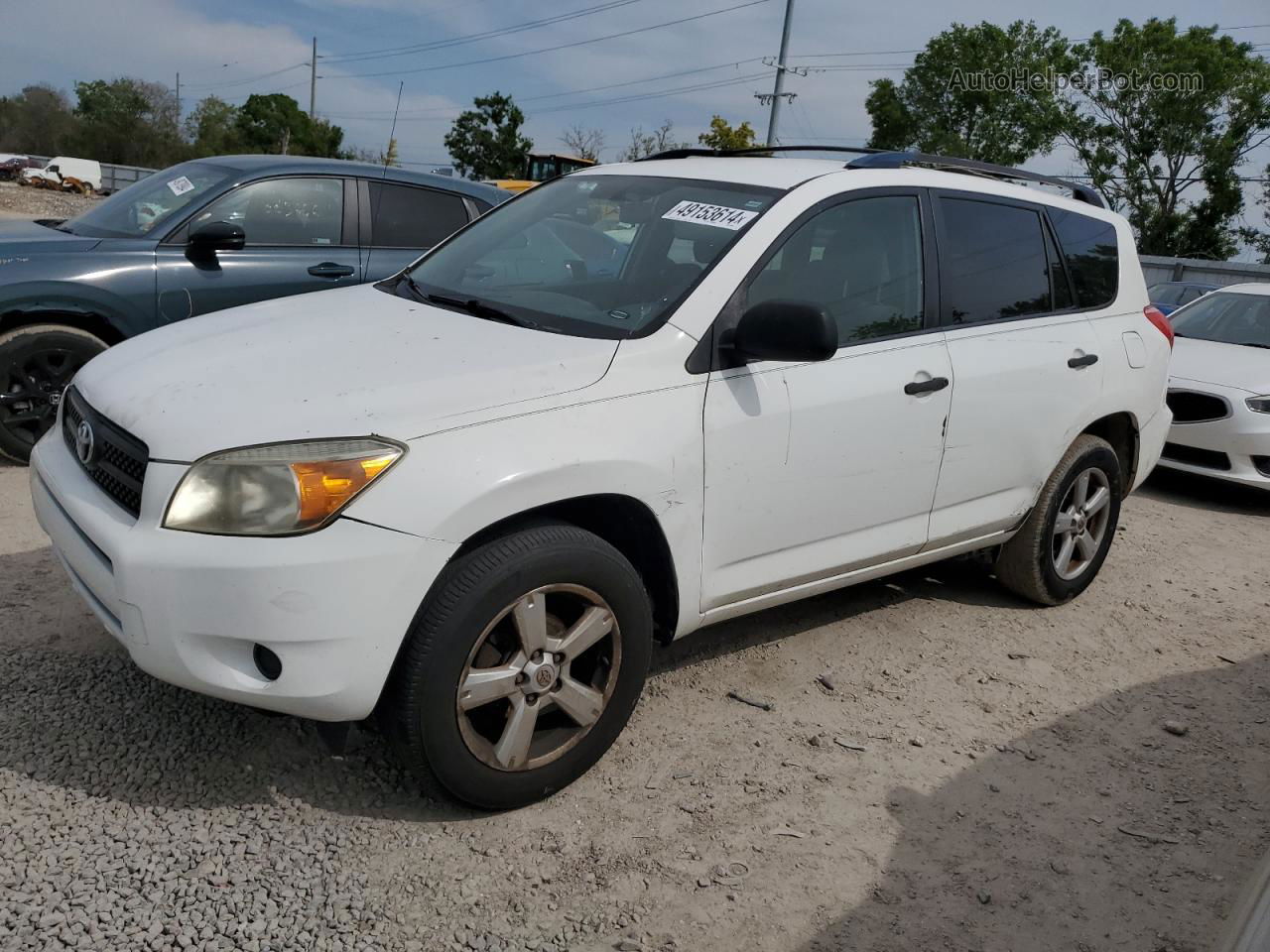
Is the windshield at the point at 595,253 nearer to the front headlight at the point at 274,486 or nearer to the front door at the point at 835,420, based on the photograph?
the front door at the point at 835,420

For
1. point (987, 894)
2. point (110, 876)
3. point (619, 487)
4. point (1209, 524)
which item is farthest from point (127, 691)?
point (1209, 524)

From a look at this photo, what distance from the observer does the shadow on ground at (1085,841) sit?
2691 millimetres

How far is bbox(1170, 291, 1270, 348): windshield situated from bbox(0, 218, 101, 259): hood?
7935mm

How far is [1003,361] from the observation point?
4074mm

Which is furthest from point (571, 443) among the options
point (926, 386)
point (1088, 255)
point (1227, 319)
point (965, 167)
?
point (1227, 319)

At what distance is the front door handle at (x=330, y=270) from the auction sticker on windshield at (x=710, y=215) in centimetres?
330

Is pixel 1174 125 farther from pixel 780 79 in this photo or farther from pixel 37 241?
pixel 37 241

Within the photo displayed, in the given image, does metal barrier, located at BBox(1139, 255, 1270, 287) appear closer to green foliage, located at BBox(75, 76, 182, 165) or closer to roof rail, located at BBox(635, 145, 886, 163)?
roof rail, located at BBox(635, 145, 886, 163)

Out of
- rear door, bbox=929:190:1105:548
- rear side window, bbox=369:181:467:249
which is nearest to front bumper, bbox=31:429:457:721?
rear door, bbox=929:190:1105:548

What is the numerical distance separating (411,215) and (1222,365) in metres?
5.83

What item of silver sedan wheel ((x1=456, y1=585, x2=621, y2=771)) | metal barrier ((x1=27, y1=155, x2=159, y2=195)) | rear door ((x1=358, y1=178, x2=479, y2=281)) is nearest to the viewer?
silver sedan wheel ((x1=456, y1=585, x2=621, y2=771))

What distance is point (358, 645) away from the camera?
254 cm

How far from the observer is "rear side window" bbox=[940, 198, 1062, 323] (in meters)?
4.00

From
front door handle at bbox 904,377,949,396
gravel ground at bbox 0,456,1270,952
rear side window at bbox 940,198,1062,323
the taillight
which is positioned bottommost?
gravel ground at bbox 0,456,1270,952
